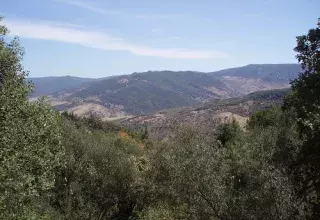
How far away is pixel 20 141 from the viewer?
60.2 feet

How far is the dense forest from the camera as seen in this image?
15.7 meters

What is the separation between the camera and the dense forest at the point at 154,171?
51.4 feet

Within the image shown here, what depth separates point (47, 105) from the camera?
76.3 ft

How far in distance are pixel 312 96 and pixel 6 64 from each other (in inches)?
786

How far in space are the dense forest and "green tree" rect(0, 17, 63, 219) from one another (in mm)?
56

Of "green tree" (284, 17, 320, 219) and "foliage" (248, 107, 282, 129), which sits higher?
"green tree" (284, 17, 320, 219)

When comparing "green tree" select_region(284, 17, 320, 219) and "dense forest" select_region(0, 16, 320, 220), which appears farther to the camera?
"green tree" select_region(284, 17, 320, 219)

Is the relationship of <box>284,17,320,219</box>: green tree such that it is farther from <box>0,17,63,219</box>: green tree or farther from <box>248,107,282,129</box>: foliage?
<box>248,107,282,129</box>: foliage

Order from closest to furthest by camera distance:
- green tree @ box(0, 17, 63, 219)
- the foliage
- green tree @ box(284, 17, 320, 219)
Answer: green tree @ box(0, 17, 63, 219) < green tree @ box(284, 17, 320, 219) < the foliage

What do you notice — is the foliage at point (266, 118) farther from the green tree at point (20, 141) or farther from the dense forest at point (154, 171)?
the green tree at point (20, 141)

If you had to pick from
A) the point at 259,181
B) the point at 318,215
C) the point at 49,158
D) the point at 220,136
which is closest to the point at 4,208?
the point at 49,158

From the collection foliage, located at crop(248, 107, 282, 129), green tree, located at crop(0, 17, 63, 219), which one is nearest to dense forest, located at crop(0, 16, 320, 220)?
green tree, located at crop(0, 17, 63, 219)

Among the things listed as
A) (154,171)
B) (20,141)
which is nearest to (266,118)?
(154,171)

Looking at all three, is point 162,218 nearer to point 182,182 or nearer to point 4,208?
point 182,182
